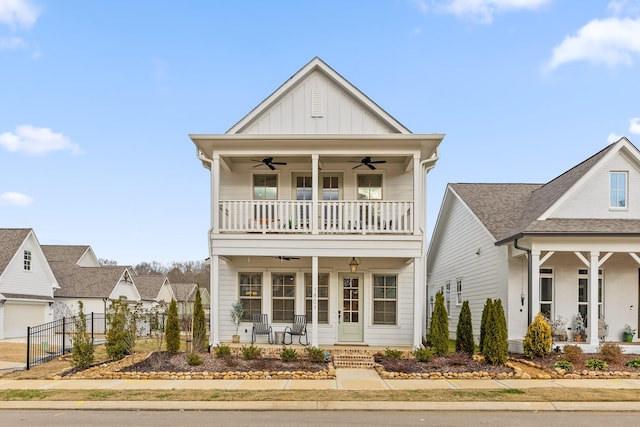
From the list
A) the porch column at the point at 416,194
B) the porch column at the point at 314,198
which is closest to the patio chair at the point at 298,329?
the porch column at the point at 314,198

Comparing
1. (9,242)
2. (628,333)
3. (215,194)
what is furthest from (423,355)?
(9,242)

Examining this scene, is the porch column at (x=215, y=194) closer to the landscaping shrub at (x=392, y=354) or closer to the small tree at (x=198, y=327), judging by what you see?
the small tree at (x=198, y=327)

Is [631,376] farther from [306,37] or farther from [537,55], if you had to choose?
[306,37]

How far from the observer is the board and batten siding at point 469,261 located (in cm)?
1683

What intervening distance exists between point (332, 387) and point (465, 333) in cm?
497

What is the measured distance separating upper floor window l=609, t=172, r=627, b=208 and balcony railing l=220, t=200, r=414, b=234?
20.0ft

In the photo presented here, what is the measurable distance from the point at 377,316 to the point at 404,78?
903 cm

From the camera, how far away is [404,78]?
63.8 ft

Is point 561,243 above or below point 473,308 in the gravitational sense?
above

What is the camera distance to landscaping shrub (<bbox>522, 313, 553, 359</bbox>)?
1335cm

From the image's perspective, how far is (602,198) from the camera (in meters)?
15.4

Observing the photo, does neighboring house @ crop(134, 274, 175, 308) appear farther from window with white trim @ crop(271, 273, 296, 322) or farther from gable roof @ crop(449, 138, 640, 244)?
gable roof @ crop(449, 138, 640, 244)

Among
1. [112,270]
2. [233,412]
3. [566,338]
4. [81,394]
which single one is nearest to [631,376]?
[566,338]

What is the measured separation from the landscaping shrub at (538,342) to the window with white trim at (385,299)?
12.9ft
